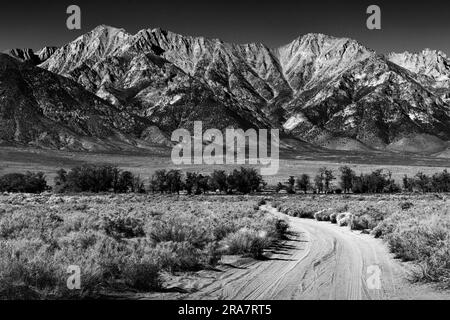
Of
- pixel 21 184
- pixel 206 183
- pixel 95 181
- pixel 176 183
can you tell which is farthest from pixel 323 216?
pixel 21 184

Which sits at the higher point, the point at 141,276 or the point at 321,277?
the point at 141,276

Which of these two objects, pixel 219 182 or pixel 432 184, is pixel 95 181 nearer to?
pixel 219 182

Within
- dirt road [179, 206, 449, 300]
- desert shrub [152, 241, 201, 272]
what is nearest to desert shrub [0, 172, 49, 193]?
dirt road [179, 206, 449, 300]

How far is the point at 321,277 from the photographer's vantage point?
12867mm

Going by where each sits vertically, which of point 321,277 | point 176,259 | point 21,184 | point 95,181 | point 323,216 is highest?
point 176,259

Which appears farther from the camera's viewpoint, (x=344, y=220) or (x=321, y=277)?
(x=344, y=220)

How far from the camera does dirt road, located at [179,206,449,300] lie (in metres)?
11.0

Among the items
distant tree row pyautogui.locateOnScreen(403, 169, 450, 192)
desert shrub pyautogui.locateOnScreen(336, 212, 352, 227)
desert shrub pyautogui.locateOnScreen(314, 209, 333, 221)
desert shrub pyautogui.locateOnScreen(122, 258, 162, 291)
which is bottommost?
distant tree row pyautogui.locateOnScreen(403, 169, 450, 192)

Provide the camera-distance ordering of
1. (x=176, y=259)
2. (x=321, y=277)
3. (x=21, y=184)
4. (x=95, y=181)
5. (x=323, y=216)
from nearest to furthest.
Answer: (x=321, y=277) → (x=176, y=259) → (x=323, y=216) → (x=21, y=184) → (x=95, y=181)

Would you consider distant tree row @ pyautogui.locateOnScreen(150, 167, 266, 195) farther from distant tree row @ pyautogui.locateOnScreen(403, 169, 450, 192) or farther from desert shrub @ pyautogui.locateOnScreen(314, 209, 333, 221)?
desert shrub @ pyautogui.locateOnScreen(314, 209, 333, 221)

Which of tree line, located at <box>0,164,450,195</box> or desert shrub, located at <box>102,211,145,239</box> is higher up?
desert shrub, located at <box>102,211,145,239</box>

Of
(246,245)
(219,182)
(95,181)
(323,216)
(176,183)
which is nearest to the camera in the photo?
(246,245)

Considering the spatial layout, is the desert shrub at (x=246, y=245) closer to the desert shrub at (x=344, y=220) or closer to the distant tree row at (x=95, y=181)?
the desert shrub at (x=344, y=220)
